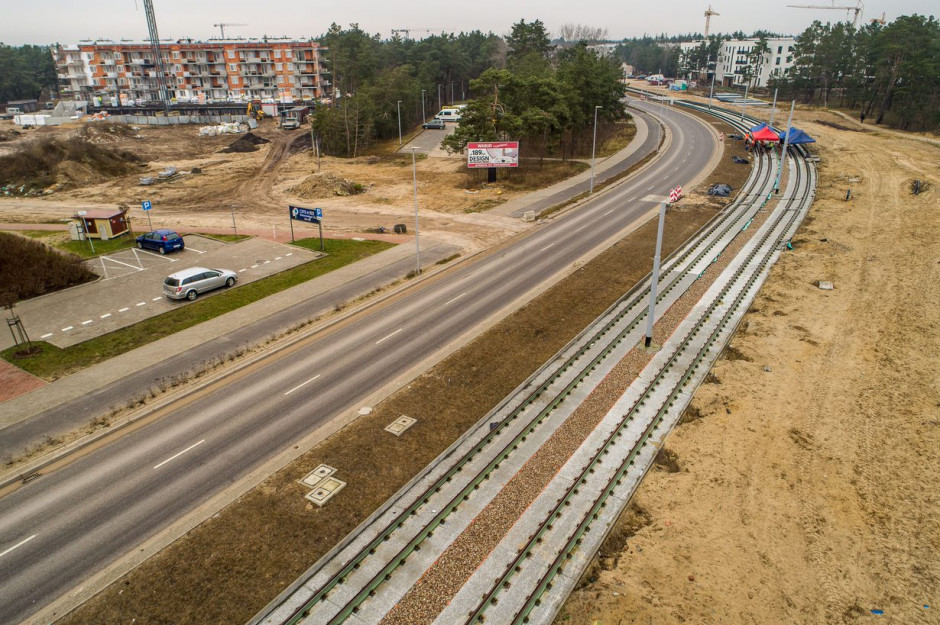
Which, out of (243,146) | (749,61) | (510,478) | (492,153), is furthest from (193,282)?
(749,61)

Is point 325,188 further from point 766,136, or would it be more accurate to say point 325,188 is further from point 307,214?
point 766,136

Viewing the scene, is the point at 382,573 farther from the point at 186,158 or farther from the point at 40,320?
the point at 186,158

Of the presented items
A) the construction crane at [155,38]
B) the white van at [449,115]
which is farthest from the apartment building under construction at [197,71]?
the white van at [449,115]

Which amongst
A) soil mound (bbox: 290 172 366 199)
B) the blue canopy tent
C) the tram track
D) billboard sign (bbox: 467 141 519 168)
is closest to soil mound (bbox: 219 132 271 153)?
soil mound (bbox: 290 172 366 199)

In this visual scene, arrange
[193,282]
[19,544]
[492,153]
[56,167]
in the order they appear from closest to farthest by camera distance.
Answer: [19,544]
[193,282]
[492,153]
[56,167]

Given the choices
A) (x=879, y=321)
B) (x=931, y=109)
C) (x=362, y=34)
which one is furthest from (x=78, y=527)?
(x=362, y=34)

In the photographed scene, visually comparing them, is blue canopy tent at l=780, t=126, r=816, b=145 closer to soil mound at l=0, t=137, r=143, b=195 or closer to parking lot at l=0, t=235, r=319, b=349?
parking lot at l=0, t=235, r=319, b=349
